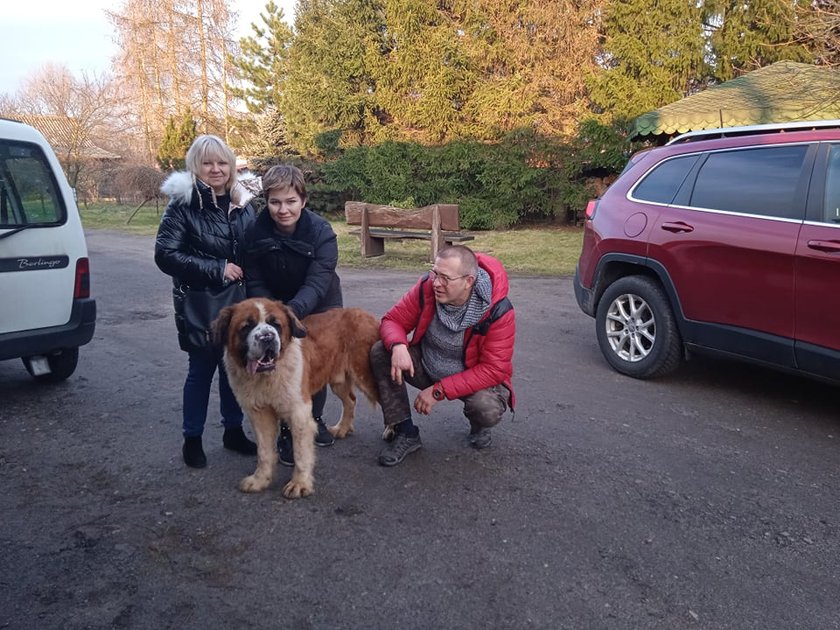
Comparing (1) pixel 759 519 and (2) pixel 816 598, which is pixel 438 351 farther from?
(2) pixel 816 598

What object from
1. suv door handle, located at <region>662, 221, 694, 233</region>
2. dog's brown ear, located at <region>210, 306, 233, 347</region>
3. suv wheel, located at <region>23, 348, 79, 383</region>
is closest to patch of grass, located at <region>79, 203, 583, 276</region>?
suv door handle, located at <region>662, 221, 694, 233</region>

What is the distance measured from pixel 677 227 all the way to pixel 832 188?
119 centimetres

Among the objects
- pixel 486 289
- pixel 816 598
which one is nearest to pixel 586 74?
pixel 486 289

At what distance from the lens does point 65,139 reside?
31.9 metres

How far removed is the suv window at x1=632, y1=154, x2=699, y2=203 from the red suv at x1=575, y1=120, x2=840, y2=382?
0.01 metres

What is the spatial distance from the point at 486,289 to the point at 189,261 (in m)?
1.81

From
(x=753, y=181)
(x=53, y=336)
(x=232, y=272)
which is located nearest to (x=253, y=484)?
(x=232, y=272)

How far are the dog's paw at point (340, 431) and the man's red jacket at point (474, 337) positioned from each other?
0.88 m

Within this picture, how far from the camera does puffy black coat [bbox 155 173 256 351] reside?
381cm

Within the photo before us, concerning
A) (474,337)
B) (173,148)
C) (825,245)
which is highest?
(173,148)

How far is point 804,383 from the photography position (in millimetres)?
5793

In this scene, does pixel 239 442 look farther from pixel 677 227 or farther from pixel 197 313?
pixel 677 227

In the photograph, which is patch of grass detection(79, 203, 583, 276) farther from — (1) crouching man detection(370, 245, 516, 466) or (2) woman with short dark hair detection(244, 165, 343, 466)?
(2) woman with short dark hair detection(244, 165, 343, 466)

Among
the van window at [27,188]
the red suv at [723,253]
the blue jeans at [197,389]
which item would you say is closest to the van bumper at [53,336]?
the van window at [27,188]
